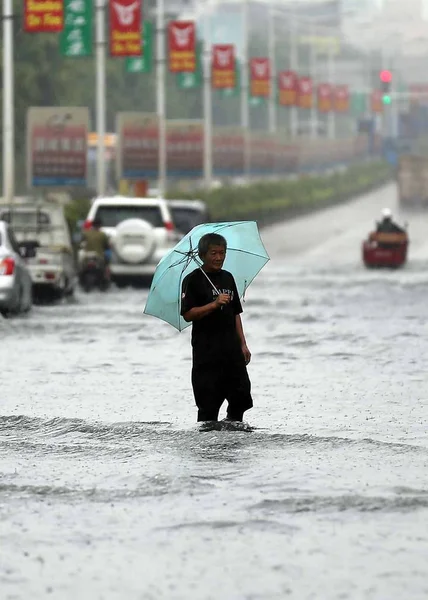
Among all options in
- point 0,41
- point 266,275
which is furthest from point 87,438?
point 0,41

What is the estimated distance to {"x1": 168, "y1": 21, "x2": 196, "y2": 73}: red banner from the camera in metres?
61.8

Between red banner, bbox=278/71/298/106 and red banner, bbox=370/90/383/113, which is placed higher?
red banner, bbox=278/71/298/106

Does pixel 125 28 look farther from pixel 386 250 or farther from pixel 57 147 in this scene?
pixel 386 250

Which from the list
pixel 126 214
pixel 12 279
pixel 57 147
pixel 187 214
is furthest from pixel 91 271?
pixel 57 147

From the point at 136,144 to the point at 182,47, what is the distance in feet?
11.0

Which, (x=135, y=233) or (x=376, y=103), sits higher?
(x=376, y=103)

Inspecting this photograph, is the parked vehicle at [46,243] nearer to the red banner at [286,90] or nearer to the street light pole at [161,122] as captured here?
the street light pole at [161,122]

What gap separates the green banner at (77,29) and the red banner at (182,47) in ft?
37.2

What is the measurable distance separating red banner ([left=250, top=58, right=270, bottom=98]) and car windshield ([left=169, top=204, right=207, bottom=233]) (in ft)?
136

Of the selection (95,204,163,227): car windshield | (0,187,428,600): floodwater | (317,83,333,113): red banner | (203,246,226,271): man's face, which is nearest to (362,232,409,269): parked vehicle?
(95,204,163,227): car windshield

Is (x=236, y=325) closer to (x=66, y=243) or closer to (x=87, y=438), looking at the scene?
(x=87, y=438)

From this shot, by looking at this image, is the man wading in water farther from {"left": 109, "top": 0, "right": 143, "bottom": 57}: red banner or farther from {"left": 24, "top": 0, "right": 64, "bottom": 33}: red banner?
{"left": 109, "top": 0, "right": 143, "bottom": 57}: red banner

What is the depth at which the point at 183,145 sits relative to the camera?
234 feet

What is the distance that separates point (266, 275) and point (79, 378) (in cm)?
2646
